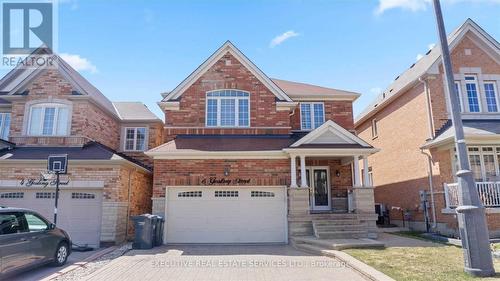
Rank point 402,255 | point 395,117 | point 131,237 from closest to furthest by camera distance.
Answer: point 402,255
point 131,237
point 395,117

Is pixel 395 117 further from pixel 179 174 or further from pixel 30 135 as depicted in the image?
pixel 30 135

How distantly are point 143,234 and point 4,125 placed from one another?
10.8 metres

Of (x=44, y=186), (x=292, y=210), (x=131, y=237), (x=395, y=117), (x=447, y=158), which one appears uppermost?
(x=395, y=117)

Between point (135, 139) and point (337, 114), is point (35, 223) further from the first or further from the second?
point (337, 114)

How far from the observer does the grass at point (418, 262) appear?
6852 mm

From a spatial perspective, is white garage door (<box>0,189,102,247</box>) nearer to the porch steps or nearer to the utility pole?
the porch steps

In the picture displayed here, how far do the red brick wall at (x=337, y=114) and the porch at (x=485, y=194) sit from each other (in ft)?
17.9

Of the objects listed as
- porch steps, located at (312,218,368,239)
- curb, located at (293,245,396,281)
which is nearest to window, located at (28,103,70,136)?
porch steps, located at (312,218,368,239)

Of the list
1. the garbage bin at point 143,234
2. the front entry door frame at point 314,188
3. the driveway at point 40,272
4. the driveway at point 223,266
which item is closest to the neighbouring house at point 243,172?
the front entry door frame at point 314,188

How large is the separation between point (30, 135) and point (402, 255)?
52.2ft

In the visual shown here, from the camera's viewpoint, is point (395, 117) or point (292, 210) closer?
point (292, 210)

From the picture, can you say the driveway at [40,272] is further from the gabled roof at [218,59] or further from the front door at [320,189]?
the front door at [320,189]

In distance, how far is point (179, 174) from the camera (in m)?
13.2

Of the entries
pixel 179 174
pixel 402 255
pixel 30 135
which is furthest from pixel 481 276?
pixel 30 135
